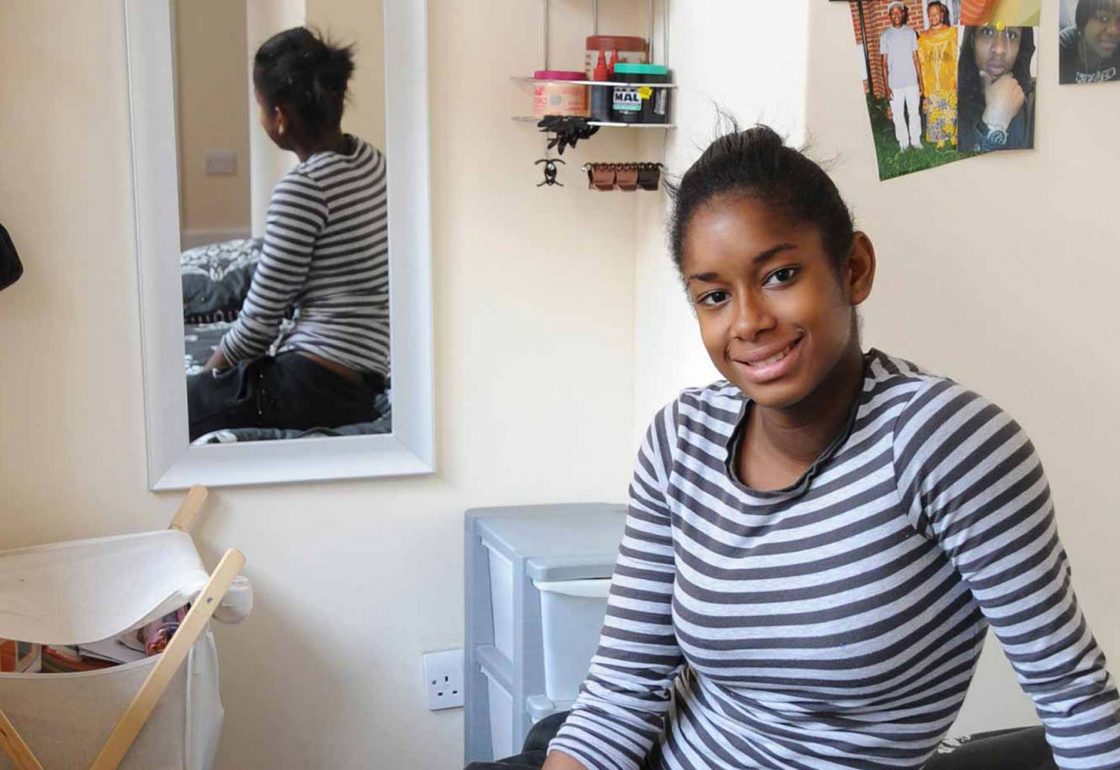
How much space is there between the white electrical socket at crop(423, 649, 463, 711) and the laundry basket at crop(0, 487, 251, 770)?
405mm

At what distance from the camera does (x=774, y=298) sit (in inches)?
41.2

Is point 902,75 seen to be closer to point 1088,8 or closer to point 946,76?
point 946,76

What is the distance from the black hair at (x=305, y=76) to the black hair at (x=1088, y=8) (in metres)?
1.08

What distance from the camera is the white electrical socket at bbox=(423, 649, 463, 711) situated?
86.7 inches

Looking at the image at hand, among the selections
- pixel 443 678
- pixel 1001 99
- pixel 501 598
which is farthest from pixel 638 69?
pixel 443 678

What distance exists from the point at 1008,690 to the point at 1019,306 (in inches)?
20.7

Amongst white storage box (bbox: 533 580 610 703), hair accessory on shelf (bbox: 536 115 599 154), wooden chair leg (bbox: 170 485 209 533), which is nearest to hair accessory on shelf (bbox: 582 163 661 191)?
hair accessory on shelf (bbox: 536 115 599 154)

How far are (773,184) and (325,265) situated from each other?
→ 3.75ft

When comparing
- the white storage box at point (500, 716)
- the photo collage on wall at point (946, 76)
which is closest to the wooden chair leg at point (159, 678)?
the white storage box at point (500, 716)

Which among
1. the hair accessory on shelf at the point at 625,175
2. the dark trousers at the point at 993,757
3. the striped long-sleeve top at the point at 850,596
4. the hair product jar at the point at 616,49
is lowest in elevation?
the dark trousers at the point at 993,757

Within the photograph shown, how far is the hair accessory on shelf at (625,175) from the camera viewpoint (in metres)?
2.01

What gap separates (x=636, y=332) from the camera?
2221 millimetres

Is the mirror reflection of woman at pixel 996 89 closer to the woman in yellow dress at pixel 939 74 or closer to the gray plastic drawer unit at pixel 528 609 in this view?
the woman in yellow dress at pixel 939 74

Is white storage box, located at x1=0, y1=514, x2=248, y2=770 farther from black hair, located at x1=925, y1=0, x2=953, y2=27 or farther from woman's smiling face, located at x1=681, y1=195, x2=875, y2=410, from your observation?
black hair, located at x1=925, y1=0, x2=953, y2=27
